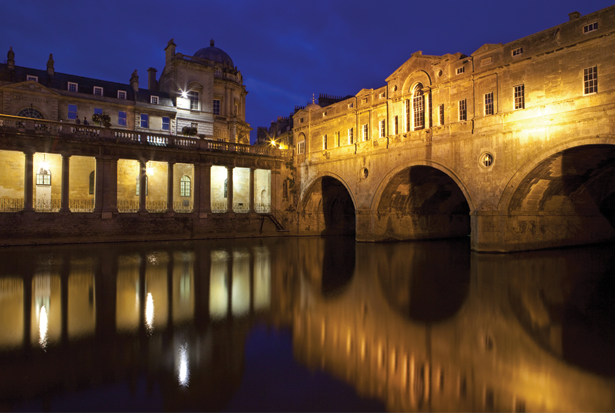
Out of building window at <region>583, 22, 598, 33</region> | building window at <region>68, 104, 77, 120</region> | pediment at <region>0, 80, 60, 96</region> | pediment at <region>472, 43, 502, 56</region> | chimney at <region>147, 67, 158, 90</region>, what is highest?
chimney at <region>147, 67, 158, 90</region>

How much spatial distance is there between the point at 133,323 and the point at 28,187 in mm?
21296

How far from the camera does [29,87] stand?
2994 cm

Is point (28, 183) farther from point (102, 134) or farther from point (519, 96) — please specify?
point (519, 96)

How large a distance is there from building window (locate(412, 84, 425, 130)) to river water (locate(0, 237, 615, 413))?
13123 mm

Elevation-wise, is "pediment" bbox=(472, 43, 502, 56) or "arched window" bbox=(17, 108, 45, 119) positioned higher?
"pediment" bbox=(472, 43, 502, 56)

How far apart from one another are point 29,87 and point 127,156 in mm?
11665

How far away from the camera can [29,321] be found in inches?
283

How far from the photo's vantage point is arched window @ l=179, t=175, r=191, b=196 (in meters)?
34.4

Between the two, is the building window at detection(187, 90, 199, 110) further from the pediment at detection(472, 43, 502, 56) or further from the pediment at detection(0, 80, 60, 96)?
the pediment at detection(472, 43, 502, 56)

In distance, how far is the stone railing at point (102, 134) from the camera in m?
23.3

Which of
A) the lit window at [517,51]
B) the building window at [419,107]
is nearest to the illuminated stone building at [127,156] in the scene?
the building window at [419,107]

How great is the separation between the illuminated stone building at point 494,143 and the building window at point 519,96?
6 cm

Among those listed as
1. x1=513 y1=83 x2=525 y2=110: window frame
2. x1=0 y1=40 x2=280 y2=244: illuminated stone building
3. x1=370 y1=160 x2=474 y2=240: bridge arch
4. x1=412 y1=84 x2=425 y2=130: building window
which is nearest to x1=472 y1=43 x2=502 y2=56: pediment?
x1=513 y1=83 x2=525 y2=110: window frame

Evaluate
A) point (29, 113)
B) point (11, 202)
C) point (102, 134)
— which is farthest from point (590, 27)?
point (29, 113)
